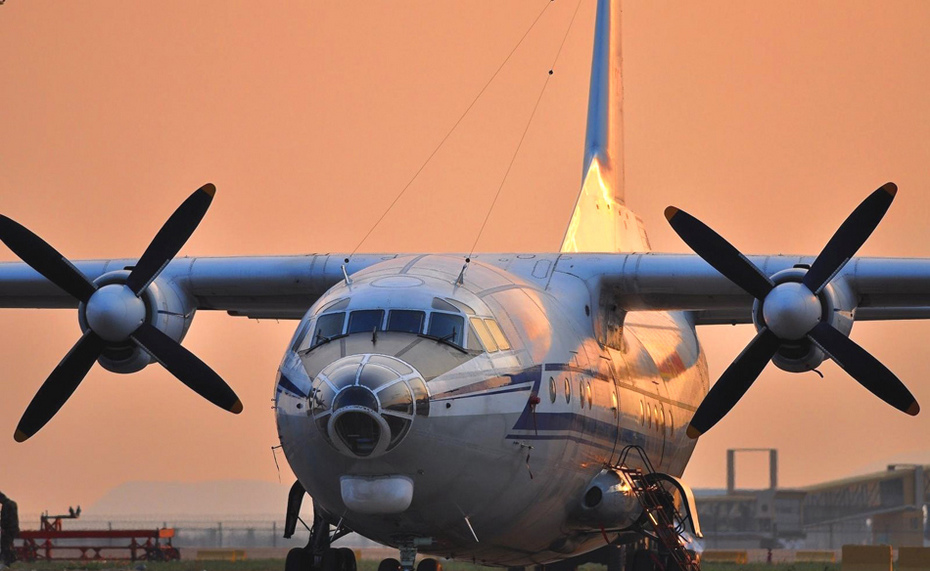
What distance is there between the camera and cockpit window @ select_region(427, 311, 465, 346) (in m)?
17.2

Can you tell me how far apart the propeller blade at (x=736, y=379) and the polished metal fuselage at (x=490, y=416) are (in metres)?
1.34

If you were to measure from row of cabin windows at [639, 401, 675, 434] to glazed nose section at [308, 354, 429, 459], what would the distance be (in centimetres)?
637

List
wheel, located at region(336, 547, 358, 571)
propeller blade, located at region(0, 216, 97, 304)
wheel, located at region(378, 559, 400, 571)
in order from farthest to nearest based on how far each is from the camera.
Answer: propeller blade, located at region(0, 216, 97, 304) < wheel, located at region(336, 547, 358, 571) < wheel, located at region(378, 559, 400, 571)

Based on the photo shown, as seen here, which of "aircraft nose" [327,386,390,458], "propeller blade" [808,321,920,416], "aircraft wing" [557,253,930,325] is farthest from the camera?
"aircraft wing" [557,253,930,325]

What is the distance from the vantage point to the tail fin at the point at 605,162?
88.0 feet

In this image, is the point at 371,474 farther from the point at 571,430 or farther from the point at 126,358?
the point at 126,358

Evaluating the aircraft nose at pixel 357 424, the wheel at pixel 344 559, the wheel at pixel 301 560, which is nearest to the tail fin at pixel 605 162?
the wheel at pixel 344 559

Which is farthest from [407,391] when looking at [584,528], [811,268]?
[811,268]

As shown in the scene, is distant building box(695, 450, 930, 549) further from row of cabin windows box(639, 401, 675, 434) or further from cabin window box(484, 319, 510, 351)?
cabin window box(484, 319, 510, 351)

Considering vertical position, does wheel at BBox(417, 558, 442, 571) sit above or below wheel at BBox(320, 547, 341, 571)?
below

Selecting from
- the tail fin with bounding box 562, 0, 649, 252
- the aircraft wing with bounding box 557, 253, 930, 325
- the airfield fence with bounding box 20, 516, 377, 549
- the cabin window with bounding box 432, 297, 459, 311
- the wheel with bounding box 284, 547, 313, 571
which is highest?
the tail fin with bounding box 562, 0, 649, 252

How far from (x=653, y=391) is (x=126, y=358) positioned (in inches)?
306

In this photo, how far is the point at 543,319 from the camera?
19219 mm

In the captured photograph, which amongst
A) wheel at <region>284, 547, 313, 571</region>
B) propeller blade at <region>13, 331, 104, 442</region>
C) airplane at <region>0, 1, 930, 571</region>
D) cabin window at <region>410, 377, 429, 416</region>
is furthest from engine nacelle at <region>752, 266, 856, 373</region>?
propeller blade at <region>13, 331, 104, 442</region>
